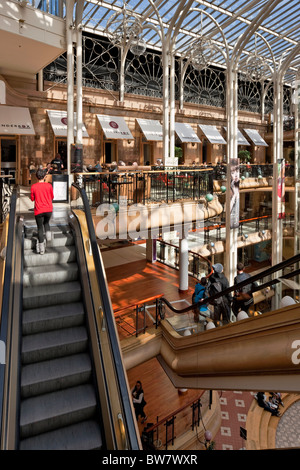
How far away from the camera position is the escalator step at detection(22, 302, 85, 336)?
426cm

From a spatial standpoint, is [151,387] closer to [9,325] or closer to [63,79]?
[9,325]

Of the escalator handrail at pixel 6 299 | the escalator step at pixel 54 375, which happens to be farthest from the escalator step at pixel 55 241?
the escalator step at pixel 54 375

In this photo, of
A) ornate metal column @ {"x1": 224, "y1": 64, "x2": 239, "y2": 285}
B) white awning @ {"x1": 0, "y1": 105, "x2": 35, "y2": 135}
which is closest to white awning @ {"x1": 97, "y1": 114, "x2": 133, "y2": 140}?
white awning @ {"x1": 0, "y1": 105, "x2": 35, "y2": 135}

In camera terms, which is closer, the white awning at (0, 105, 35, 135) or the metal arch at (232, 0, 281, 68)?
the metal arch at (232, 0, 281, 68)

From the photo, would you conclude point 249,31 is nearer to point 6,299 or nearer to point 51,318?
point 51,318

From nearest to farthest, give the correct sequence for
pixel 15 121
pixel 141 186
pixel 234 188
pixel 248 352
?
pixel 248 352
pixel 141 186
pixel 15 121
pixel 234 188

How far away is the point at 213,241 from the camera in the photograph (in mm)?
19125

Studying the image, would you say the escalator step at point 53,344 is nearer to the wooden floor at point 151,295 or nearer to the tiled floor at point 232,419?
the wooden floor at point 151,295

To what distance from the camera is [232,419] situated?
35.7ft

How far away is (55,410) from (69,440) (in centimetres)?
32

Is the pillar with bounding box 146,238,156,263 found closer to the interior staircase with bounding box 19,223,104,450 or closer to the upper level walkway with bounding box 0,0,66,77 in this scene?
the upper level walkway with bounding box 0,0,66,77

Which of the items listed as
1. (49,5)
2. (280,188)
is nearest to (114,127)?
(49,5)

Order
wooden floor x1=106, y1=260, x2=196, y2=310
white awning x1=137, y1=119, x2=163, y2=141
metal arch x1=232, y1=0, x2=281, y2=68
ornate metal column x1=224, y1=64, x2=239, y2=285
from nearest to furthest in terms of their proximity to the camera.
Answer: wooden floor x1=106, y1=260, x2=196, y2=310, metal arch x1=232, y1=0, x2=281, y2=68, ornate metal column x1=224, y1=64, x2=239, y2=285, white awning x1=137, y1=119, x2=163, y2=141

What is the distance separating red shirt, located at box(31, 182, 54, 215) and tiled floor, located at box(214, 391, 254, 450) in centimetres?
828
